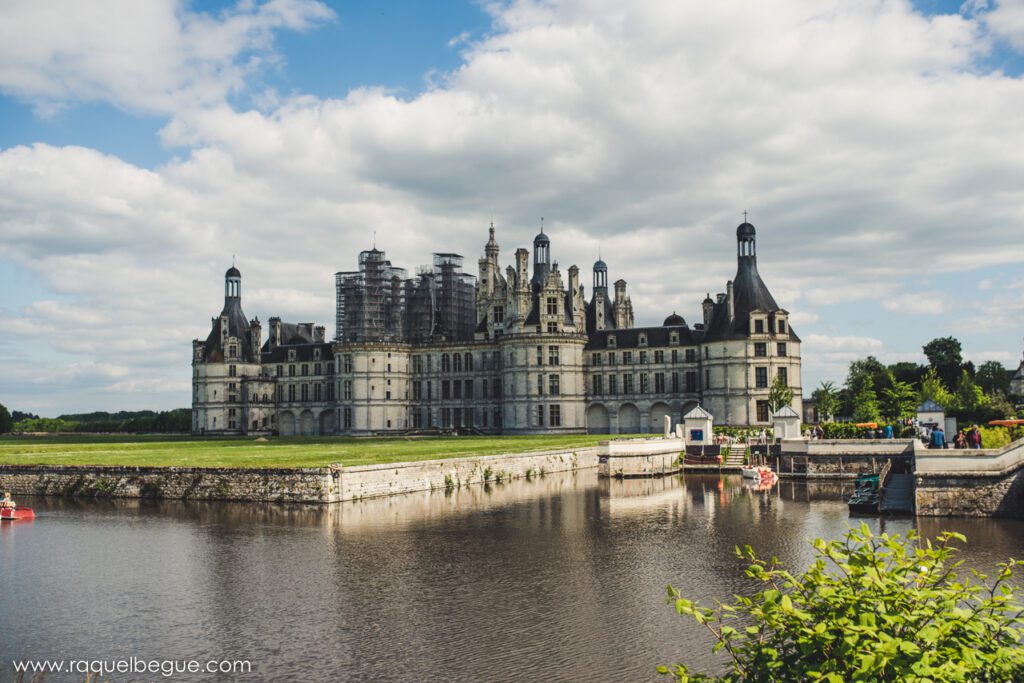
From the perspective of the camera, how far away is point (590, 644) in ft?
52.9

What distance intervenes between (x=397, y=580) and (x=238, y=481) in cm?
1976

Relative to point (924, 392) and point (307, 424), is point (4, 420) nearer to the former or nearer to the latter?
point (307, 424)

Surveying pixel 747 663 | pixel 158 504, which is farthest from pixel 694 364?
pixel 747 663

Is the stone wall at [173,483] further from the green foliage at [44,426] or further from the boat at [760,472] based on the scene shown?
the green foliage at [44,426]

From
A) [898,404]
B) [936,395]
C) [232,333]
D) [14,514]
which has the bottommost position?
[14,514]

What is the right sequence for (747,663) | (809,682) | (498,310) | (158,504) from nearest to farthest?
(809,682) → (747,663) → (158,504) → (498,310)

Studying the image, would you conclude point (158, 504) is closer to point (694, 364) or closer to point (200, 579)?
point (200, 579)

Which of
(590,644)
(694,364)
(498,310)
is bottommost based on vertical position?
(590,644)

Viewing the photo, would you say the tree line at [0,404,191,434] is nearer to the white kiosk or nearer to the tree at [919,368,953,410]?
the white kiosk

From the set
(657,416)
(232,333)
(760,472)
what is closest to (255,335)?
(232,333)

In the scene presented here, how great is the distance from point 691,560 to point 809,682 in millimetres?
17853

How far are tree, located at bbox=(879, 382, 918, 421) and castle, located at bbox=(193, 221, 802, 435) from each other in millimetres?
8938

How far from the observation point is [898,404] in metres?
77.3

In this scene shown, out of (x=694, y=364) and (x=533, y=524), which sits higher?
(x=694, y=364)
